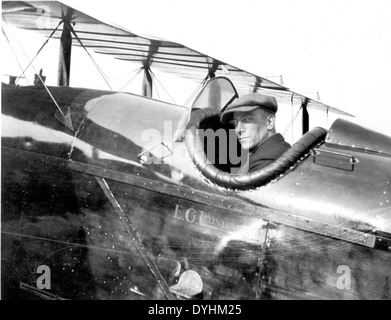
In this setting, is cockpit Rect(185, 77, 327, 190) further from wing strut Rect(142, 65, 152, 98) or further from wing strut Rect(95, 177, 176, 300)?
wing strut Rect(142, 65, 152, 98)

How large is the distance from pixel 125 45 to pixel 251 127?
15.0 feet

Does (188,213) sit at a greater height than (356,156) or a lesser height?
lesser

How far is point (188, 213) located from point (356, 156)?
1302 mm

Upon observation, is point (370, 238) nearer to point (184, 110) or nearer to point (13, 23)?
point (184, 110)

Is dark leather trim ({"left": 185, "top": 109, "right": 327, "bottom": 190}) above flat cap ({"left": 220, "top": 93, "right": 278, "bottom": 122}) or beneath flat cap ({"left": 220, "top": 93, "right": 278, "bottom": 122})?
beneath

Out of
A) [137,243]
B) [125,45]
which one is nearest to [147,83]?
[125,45]

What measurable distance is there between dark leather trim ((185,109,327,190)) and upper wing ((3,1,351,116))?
8.13 feet

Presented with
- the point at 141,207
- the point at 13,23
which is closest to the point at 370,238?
the point at 141,207

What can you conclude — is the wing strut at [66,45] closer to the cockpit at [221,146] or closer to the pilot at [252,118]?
the cockpit at [221,146]

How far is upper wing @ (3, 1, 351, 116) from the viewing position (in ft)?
16.4

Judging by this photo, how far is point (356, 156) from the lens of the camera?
110 inches

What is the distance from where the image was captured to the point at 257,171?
2.83 meters

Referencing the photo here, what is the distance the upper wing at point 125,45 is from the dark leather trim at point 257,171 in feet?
8.13
